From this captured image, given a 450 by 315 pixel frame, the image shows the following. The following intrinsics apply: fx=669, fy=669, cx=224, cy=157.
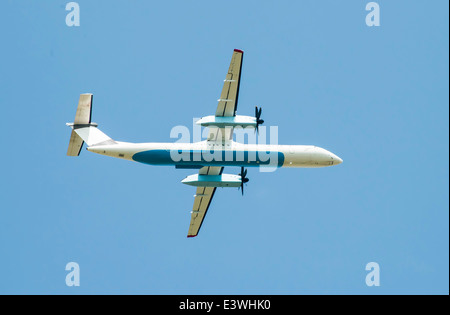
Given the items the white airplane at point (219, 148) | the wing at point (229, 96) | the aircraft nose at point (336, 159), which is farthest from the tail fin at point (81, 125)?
the aircraft nose at point (336, 159)

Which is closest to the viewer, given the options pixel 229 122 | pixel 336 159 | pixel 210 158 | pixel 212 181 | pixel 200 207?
pixel 229 122

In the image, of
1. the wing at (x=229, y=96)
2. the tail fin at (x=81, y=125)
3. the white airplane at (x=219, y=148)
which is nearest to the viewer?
the wing at (x=229, y=96)

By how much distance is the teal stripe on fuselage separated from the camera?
39844mm

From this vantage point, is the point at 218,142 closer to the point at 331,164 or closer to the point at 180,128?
the point at 180,128

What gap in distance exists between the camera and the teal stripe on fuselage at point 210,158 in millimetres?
39844

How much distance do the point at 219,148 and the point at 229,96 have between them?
330 centimetres

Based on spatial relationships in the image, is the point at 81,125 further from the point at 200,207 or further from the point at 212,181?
the point at 200,207

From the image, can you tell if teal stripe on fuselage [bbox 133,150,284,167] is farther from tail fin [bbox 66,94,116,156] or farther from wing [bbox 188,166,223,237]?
wing [bbox 188,166,223,237]

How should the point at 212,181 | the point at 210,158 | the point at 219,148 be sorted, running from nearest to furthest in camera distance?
the point at 210,158, the point at 219,148, the point at 212,181

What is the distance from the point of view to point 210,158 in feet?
133

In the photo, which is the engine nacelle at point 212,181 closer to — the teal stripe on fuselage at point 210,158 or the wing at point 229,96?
the teal stripe on fuselage at point 210,158

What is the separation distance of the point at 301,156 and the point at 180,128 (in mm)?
7790

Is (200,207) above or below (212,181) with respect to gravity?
below

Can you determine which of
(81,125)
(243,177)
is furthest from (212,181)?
(81,125)
